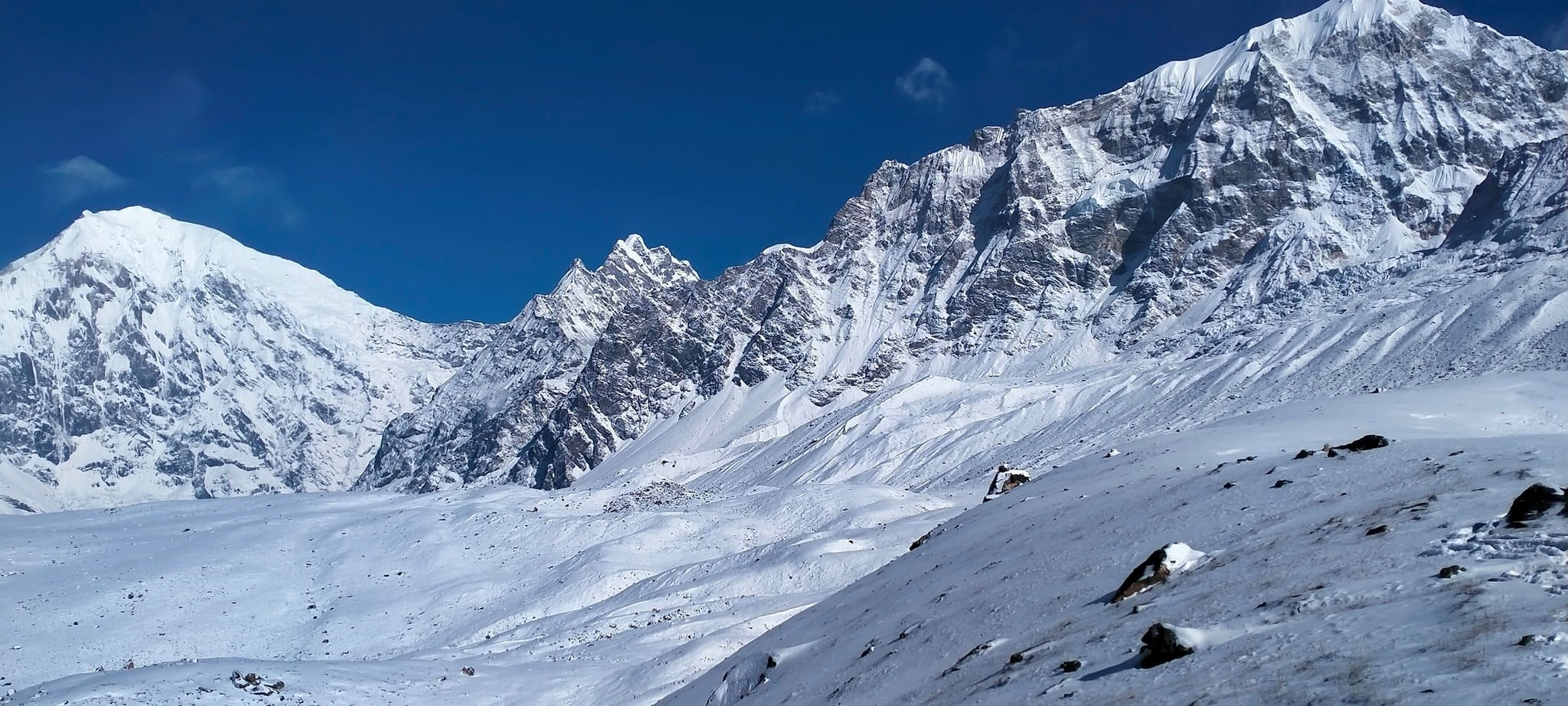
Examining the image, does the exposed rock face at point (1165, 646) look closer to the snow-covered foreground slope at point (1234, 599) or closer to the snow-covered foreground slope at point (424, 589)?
the snow-covered foreground slope at point (1234, 599)

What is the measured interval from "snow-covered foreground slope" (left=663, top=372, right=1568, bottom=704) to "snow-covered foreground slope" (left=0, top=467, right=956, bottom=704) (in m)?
11.5

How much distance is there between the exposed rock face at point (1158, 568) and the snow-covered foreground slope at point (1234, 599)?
184 millimetres

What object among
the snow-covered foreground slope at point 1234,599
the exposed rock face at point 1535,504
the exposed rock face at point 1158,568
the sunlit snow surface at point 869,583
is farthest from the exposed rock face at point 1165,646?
the exposed rock face at point 1535,504

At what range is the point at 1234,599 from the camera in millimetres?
14406

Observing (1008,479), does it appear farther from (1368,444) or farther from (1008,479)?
(1368,444)

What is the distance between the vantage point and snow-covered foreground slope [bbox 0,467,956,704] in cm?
3328

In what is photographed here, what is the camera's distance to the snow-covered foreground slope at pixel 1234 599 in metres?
10.7

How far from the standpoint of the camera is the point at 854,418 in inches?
6865

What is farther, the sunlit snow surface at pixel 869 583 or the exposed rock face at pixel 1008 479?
the exposed rock face at pixel 1008 479

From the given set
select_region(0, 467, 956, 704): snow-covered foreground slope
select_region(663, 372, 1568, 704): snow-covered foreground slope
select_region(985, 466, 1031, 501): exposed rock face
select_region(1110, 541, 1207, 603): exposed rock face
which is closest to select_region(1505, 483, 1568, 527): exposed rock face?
select_region(663, 372, 1568, 704): snow-covered foreground slope

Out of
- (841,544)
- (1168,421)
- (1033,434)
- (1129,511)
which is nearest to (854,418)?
(1033,434)

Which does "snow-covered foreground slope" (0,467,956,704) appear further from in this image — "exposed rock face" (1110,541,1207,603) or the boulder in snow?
"exposed rock face" (1110,541,1207,603)

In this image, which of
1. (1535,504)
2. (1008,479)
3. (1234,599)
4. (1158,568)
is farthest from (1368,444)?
(1008,479)

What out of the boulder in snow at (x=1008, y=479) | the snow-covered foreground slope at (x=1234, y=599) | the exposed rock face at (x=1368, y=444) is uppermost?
the boulder in snow at (x=1008, y=479)
